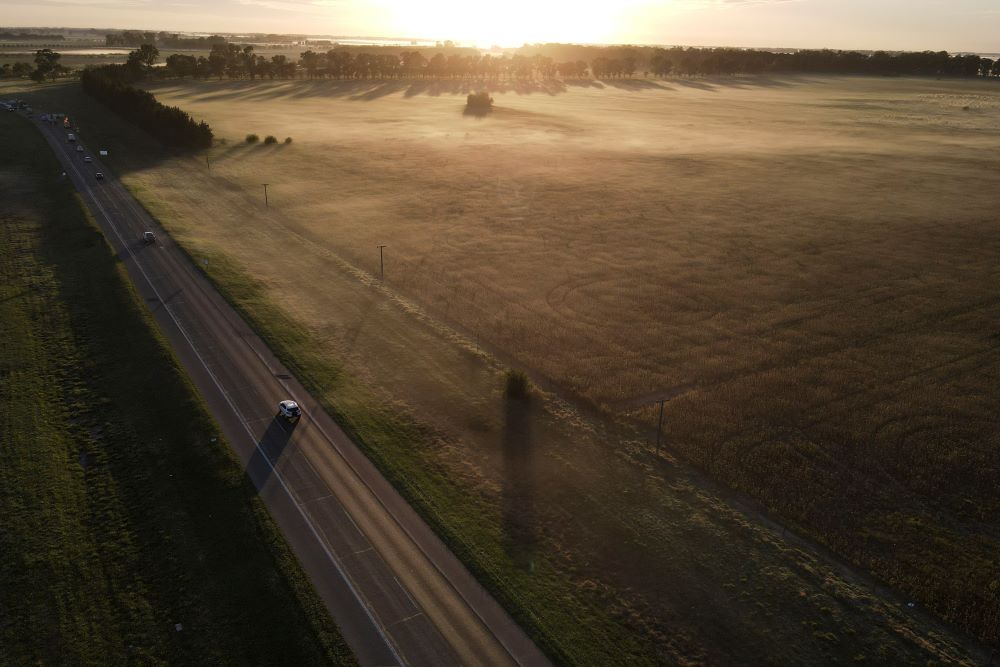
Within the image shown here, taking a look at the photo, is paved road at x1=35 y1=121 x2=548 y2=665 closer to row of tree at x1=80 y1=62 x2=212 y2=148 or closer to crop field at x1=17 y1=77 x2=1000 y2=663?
crop field at x1=17 y1=77 x2=1000 y2=663

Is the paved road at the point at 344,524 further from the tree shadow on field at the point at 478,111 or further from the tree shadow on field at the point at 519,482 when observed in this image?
the tree shadow on field at the point at 478,111

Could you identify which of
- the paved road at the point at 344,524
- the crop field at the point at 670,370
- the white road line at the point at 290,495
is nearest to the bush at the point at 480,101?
the crop field at the point at 670,370

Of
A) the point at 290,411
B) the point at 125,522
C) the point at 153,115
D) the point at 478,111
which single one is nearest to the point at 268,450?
the point at 290,411

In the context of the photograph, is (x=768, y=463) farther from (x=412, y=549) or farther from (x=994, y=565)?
(x=412, y=549)

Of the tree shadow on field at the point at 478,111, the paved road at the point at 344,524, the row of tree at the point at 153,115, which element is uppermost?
the tree shadow on field at the point at 478,111

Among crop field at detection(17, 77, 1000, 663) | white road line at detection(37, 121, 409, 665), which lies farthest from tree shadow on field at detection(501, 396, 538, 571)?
white road line at detection(37, 121, 409, 665)

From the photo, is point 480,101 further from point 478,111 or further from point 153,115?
point 153,115
